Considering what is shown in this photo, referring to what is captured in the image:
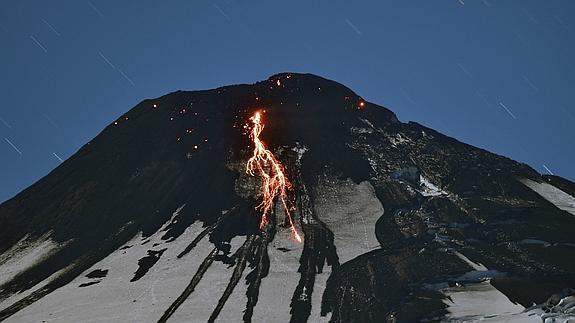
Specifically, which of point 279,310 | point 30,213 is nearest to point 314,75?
point 30,213

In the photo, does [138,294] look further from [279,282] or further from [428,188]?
[428,188]

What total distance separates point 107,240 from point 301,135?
38956 mm

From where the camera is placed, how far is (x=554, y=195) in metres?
72.8

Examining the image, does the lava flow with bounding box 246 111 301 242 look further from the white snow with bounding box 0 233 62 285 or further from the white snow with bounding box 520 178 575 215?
the white snow with bounding box 520 178 575 215

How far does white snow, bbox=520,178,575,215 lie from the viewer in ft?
223

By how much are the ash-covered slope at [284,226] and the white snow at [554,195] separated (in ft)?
1.03

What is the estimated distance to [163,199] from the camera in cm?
7506

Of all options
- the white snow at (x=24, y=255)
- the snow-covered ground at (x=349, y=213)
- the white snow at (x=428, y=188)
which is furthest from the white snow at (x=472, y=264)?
the white snow at (x=24, y=255)

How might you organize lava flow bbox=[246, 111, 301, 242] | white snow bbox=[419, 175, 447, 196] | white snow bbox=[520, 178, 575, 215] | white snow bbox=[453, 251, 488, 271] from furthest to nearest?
white snow bbox=[419, 175, 447, 196] < lava flow bbox=[246, 111, 301, 242] < white snow bbox=[520, 178, 575, 215] < white snow bbox=[453, 251, 488, 271]

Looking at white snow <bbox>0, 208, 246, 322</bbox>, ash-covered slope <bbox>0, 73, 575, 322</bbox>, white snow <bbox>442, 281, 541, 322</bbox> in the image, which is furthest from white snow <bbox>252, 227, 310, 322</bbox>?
white snow <bbox>442, 281, 541, 322</bbox>

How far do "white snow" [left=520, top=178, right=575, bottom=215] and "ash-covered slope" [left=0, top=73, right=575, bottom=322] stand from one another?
0.31 m

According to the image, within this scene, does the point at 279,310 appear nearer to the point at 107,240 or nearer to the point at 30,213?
the point at 107,240

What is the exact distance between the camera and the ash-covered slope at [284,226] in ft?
153

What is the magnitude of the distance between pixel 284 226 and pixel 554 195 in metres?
34.8
